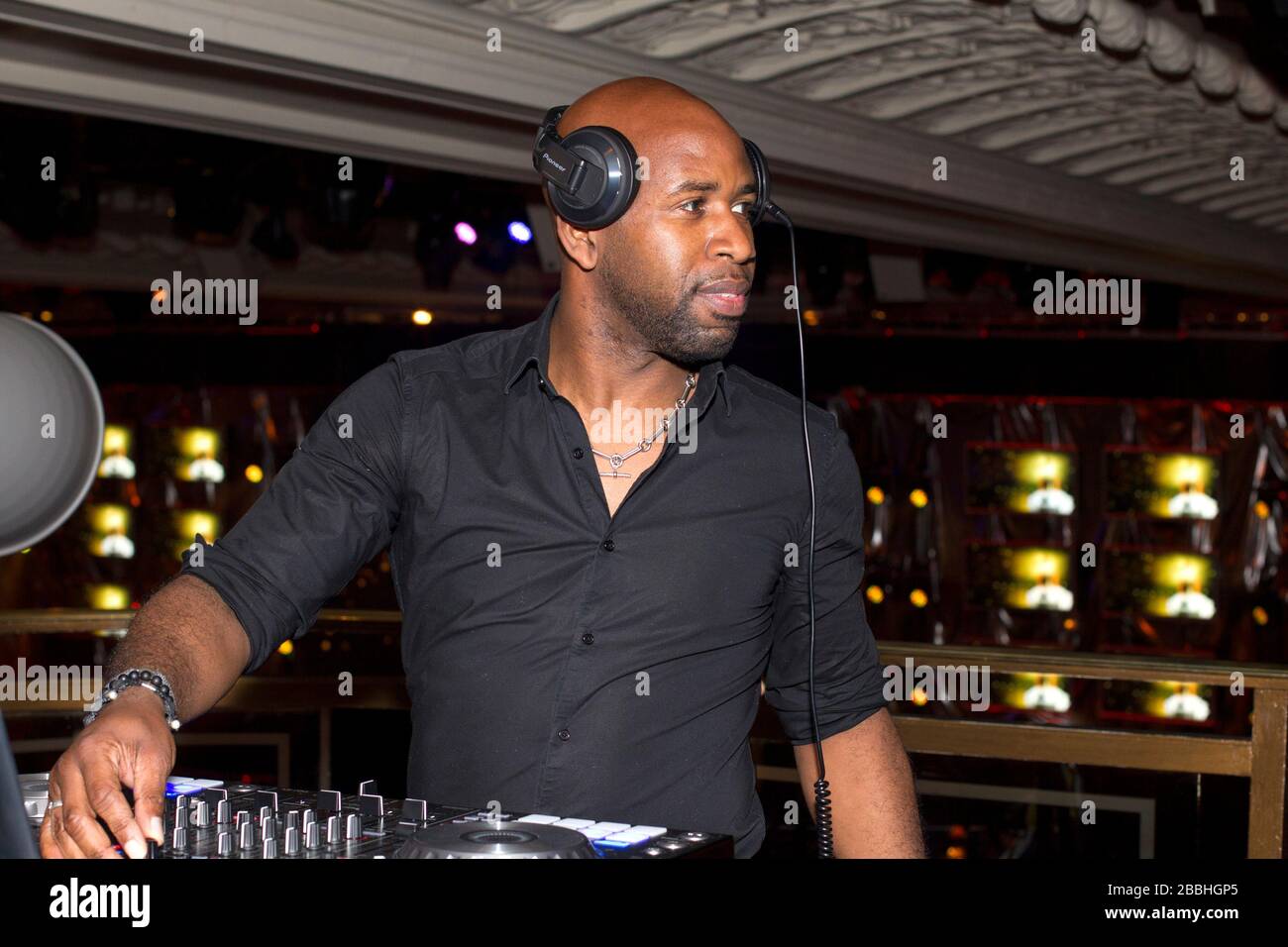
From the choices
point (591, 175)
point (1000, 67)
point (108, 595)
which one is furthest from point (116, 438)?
point (591, 175)

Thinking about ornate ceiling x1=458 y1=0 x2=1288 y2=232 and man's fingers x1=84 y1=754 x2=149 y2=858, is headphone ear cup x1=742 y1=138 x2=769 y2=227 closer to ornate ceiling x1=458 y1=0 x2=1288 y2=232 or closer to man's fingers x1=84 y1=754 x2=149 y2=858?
man's fingers x1=84 y1=754 x2=149 y2=858

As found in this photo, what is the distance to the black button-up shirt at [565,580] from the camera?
1506 mm

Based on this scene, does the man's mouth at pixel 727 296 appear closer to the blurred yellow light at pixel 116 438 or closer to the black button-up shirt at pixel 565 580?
the black button-up shirt at pixel 565 580

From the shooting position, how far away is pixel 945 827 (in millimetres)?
3178

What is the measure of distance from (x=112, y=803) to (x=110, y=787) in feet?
0.09

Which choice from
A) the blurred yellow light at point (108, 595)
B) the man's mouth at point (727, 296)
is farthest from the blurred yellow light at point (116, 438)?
the man's mouth at point (727, 296)

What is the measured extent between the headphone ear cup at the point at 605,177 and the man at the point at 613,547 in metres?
0.02

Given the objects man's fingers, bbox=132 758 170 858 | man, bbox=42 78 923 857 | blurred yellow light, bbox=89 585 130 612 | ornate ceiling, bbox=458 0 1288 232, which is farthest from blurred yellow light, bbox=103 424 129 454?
man's fingers, bbox=132 758 170 858

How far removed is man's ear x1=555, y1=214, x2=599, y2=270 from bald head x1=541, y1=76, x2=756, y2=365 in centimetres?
2

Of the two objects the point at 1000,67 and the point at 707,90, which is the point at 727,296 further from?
the point at 1000,67

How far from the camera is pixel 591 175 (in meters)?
1.61

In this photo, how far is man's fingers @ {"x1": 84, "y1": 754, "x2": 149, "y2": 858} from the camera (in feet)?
3.28
